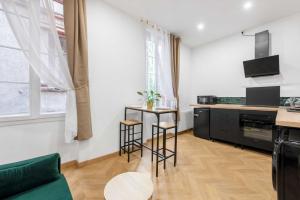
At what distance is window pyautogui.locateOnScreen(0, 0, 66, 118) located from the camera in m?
1.88

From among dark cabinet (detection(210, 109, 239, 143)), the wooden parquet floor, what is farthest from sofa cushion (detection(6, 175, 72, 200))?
dark cabinet (detection(210, 109, 239, 143))

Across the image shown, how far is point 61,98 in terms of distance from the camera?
2.33m

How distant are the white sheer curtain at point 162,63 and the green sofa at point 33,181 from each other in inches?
109

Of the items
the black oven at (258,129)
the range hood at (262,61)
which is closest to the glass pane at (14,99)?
the black oven at (258,129)

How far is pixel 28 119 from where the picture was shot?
6.58 feet

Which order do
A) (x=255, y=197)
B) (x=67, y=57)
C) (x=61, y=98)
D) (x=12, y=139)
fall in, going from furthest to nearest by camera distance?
(x=61, y=98) → (x=67, y=57) → (x=12, y=139) → (x=255, y=197)

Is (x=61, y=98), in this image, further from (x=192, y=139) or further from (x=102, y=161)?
(x=192, y=139)

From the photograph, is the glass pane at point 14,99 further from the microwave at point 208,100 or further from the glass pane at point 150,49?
the microwave at point 208,100

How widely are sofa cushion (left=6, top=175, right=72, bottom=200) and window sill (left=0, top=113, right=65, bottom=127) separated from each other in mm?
1244

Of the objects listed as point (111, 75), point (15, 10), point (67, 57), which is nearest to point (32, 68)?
point (67, 57)

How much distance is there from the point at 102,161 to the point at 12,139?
130 centimetres

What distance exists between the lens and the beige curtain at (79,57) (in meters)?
2.14

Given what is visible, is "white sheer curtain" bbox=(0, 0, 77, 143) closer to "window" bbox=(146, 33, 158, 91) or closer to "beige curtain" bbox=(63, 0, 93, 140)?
"beige curtain" bbox=(63, 0, 93, 140)

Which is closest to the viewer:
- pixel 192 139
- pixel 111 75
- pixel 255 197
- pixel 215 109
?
pixel 255 197
